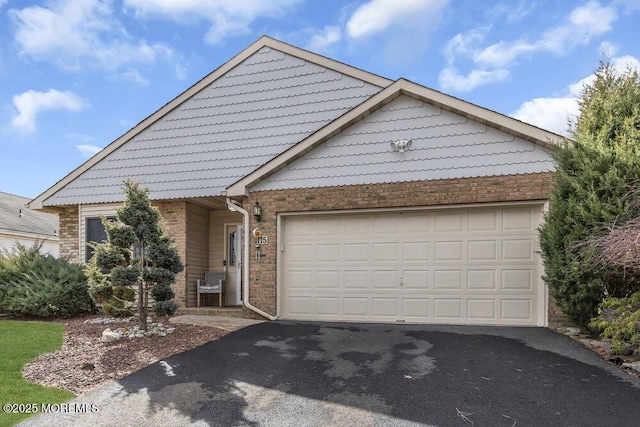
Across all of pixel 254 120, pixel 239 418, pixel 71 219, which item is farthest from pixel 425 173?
pixel 71 219

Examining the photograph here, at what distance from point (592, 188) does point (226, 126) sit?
27.2 feet

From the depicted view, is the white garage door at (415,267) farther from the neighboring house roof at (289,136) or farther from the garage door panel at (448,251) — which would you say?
the neighboring house roof at (289,136)

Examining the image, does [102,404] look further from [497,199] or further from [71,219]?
[71,219]

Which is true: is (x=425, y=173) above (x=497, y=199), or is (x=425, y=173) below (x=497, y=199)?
above

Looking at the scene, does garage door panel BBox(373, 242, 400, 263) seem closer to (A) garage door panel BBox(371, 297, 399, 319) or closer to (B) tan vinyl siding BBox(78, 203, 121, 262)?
(A) garage door panel BBox(371, 297, 399, 319)

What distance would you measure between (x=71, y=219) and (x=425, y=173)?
32.7 feet

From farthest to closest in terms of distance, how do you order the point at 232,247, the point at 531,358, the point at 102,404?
the point at 232,247 < the point at 531,358 < the point at 102,404

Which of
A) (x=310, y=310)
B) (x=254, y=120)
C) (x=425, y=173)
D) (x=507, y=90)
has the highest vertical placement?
(x=507, y=90)

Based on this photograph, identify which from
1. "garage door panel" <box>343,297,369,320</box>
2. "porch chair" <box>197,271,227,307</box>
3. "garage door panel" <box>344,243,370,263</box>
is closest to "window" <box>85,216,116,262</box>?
"porch chair" <box>197,271,227,307</box>

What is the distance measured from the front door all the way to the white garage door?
2.62 metres

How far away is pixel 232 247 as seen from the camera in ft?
36.3

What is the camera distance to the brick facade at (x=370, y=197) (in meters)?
7.31

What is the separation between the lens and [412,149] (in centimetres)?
798

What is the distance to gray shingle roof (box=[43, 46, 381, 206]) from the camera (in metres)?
9.87
